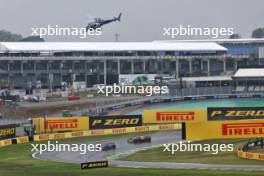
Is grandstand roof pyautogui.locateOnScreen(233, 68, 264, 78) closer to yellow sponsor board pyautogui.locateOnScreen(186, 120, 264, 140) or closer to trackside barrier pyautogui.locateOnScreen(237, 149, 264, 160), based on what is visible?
trackside barrier pyautogui.locateOnScreen(237, 149, 264, 160)

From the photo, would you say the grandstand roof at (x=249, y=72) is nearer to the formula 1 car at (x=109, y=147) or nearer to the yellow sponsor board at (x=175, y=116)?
the yellow sponsor board at (x=175, y=116)

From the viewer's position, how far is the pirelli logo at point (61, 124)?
7544cm

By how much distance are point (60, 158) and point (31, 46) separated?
87.7m

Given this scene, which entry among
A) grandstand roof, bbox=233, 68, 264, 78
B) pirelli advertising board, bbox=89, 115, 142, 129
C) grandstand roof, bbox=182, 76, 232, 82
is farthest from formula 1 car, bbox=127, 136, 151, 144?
grandstand roof, bbox=233, 68, 264, 78

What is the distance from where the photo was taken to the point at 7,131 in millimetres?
71438

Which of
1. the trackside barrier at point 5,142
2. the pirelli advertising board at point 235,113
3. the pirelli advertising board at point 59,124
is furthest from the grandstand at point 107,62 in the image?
the trackside barrier at point 5,142

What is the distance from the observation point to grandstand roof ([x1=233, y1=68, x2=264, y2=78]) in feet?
413

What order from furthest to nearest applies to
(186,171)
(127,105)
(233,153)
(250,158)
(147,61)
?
(147,61) → (127,105) → (233,153) → (250,158) → (186,171)

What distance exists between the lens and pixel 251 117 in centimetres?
7688

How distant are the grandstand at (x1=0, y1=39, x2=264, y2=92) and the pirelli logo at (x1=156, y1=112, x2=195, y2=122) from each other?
41.1 m

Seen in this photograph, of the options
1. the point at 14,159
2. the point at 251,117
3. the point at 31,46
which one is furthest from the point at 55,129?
the point at 31,46

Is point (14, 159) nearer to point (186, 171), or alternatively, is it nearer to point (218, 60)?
point (186, 171)

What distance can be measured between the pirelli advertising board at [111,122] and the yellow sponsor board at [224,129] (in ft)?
88.8

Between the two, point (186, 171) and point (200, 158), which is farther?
point (200, 158)
